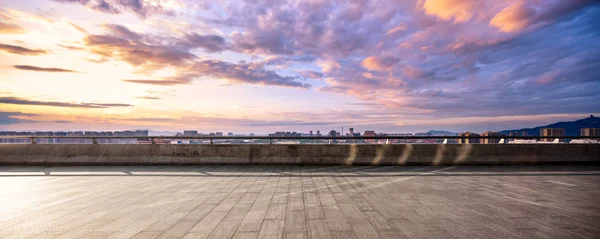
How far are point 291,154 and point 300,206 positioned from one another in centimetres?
815

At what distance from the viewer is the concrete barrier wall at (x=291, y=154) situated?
14578 mm

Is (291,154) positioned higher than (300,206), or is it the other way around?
(291,154)

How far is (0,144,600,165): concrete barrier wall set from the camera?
14.6 m

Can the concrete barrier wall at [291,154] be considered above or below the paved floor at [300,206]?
above

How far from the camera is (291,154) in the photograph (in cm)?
1471

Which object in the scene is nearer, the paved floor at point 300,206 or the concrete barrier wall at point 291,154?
the paved floor at point 300,206

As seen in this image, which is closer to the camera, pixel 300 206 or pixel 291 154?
pixel 300 206

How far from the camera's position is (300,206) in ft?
21.6

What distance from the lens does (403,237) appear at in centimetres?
467

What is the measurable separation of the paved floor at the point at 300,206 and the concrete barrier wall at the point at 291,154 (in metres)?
3.48

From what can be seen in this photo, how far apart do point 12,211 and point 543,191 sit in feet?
42.2

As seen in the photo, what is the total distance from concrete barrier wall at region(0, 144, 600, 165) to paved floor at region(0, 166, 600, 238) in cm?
348

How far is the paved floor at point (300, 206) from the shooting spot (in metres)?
4.98

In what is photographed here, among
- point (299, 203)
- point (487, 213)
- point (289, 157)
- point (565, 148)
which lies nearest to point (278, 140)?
point (289, 157)
